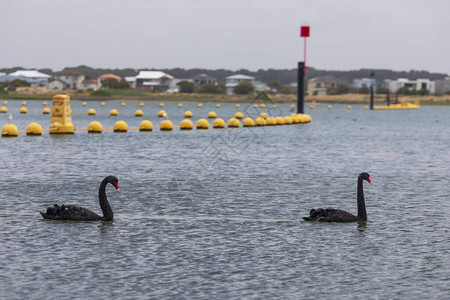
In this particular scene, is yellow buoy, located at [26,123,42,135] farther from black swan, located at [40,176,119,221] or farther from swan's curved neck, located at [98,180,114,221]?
swan's curved neck, located at [98,180,114,221]

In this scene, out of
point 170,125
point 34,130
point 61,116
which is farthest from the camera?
point 170,125

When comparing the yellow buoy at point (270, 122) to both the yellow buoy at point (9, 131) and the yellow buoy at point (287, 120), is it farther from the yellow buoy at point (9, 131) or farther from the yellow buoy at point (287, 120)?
the yellow buoy at point (9, 131)

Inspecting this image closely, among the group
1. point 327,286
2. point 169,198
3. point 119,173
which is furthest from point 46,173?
point 327,286

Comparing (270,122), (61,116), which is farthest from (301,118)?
(61,116)

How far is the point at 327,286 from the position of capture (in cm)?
1373

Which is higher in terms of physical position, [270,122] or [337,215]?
[270,122]

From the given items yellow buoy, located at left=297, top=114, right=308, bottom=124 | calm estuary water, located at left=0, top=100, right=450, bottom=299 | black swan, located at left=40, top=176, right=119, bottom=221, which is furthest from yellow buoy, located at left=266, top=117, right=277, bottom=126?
black swan, located at left=40, top=176, right=119, bottom=221

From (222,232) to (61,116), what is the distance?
34231 mm

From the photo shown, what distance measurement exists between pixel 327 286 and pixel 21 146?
3239cm

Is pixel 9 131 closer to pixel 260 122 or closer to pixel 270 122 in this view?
pixel 260 122

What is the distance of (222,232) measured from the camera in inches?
731

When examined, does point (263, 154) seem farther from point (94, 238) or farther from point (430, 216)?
point (94, 238)

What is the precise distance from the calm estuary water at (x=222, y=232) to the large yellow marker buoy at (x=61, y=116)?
10739 mm

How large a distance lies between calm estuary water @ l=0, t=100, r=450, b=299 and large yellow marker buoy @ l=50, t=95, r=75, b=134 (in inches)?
423
